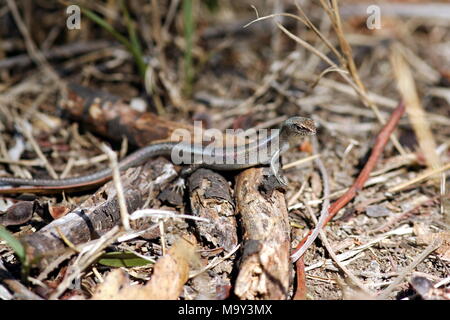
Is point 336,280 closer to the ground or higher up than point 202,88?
closer to the ground

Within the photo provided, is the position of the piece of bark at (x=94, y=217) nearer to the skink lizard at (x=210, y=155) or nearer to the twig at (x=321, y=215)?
the skink lizard at (x=210, y=155)

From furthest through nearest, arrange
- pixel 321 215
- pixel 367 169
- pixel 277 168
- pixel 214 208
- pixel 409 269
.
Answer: pixel 367 169 < pixel 277 168 < pixel 321 215 < pixel 214 208 < pixel 409 269

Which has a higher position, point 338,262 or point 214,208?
point 214,208

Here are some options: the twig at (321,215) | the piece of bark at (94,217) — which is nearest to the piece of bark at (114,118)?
the piece of bark at (94,217)

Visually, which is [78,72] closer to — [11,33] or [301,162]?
[11,33]

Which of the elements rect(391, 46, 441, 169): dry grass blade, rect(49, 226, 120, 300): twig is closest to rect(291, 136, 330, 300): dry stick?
rect(391, 46, 441, 169): dry grass blade

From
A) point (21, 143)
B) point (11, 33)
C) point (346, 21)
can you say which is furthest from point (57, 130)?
point (346, 21)

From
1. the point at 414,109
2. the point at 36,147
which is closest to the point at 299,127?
the point at 414,109

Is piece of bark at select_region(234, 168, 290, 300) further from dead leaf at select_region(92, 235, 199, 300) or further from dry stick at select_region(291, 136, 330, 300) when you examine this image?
dead leaf at select_region(92, 235, 199, 300)

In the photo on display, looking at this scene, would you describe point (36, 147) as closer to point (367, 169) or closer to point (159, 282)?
point (159, 282)
